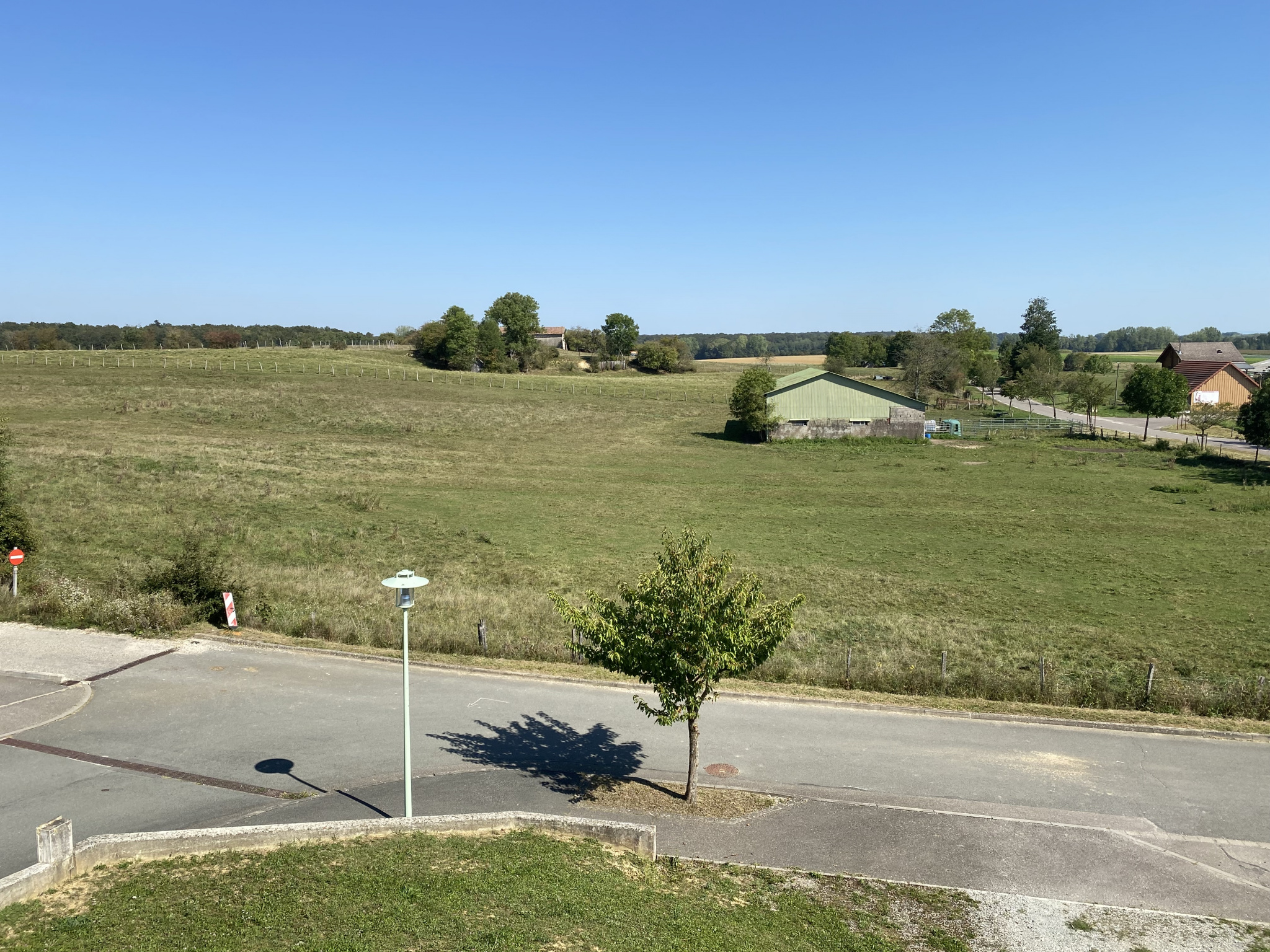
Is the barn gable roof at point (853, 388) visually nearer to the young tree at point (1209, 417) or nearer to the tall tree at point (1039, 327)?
the young tree at point (1209, 417)

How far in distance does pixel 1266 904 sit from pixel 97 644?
2287 centimetres

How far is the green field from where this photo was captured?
20453mm

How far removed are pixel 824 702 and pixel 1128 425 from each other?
7106 cm

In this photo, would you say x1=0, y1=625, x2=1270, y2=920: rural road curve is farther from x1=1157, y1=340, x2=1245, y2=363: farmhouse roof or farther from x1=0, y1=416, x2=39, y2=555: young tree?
x1=1157, y1=340, x2=1245, y2=363: farmhouse roof

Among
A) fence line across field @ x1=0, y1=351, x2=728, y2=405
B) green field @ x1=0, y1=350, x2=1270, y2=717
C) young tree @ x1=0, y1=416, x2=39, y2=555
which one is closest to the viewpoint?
green field @ x1=0, y1=350, x2=1270, y2=717

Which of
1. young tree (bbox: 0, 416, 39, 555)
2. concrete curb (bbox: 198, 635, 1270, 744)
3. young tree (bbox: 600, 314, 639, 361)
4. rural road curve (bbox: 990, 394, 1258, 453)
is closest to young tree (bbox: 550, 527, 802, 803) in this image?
concrete curb (bbox: 198, 635, 1270, 744)

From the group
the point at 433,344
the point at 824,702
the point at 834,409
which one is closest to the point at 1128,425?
the point at 834,409

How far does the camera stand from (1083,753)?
584 inches

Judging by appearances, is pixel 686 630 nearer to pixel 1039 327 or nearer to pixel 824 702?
pixel 824 702

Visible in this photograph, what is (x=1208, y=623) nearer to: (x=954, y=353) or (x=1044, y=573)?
(x=1044, y=573)

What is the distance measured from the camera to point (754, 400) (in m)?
61.5

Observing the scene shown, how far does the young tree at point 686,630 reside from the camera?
12.3 m

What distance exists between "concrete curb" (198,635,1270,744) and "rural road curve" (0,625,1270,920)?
0.56 feet

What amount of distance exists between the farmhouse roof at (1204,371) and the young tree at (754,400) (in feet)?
164
